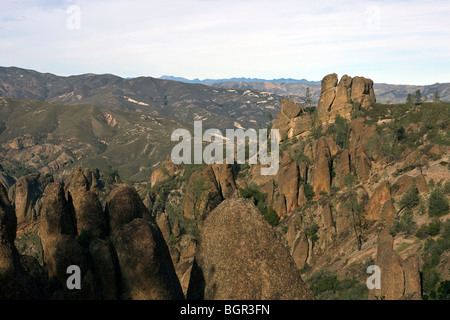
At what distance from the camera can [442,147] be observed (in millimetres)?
85125

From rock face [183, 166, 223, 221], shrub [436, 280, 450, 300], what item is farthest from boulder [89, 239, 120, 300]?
rock face [183, 166, 223, 221]

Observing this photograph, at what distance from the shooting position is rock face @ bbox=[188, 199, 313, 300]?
21.9m

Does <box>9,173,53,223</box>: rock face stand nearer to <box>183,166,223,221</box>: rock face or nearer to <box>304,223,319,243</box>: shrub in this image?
<box>183,166,223,221</box>: rock face

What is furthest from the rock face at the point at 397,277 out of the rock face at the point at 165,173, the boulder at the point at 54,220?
the rock face at the point at 165,173

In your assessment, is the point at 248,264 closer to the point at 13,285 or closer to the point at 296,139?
the point at 13,285

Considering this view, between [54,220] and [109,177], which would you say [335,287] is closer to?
[54,220]

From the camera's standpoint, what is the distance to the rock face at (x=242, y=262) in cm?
2192

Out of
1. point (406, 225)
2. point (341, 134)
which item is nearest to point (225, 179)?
point (341, 134)

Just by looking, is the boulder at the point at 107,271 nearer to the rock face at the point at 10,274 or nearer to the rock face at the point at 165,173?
the rock face at the point at 10,274

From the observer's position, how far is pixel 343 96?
435 feet

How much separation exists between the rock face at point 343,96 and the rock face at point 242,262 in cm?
11389

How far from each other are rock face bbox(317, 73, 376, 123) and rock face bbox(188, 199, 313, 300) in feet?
374
